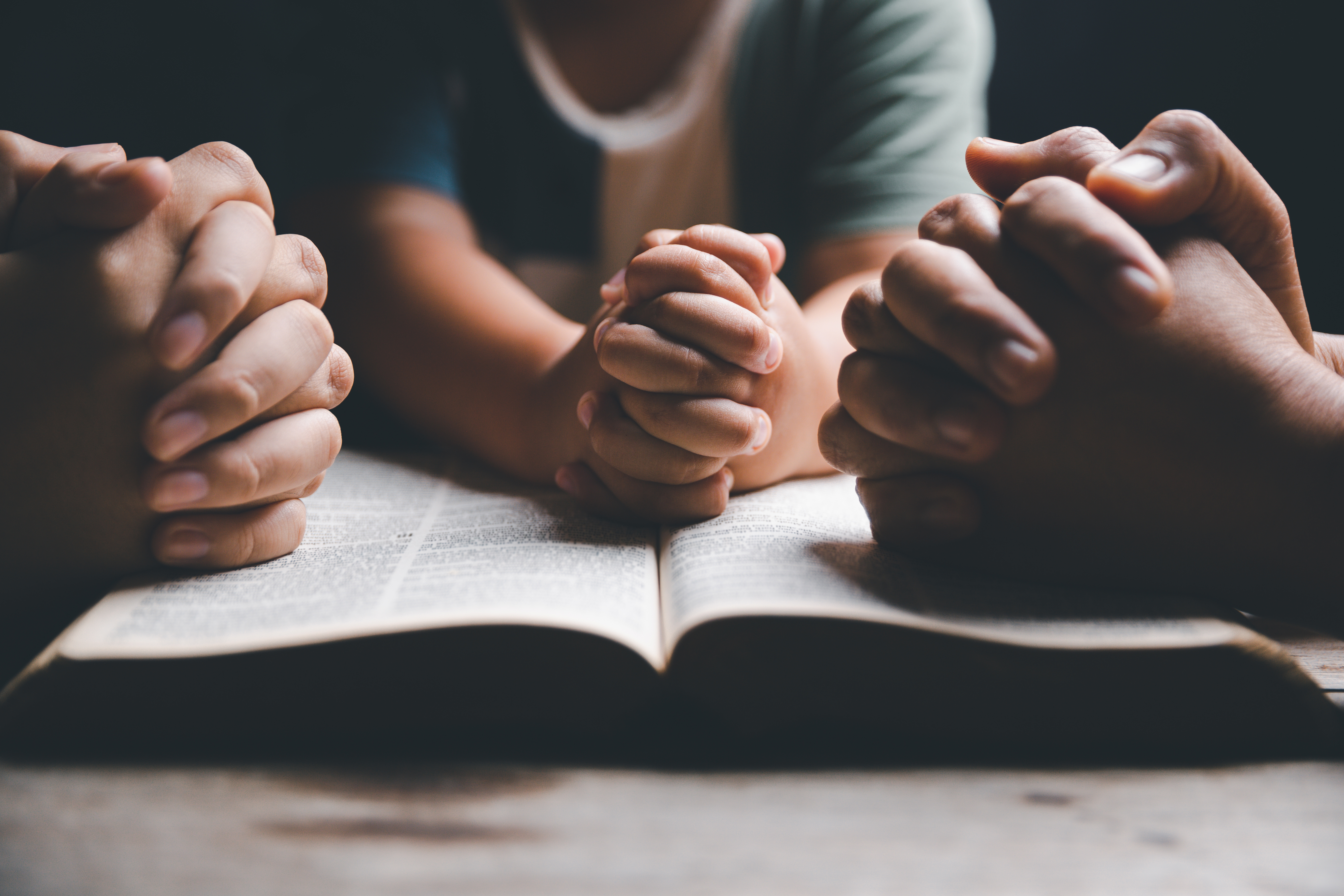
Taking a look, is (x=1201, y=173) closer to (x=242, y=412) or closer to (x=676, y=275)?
(x=676, y=275)

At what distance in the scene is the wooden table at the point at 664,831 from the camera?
0.82 ft

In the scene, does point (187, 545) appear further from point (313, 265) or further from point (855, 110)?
point (855, 110)

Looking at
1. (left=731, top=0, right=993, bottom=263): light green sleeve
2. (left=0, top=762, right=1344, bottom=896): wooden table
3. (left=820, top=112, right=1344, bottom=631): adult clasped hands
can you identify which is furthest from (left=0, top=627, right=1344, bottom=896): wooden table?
(left=731, top=0, right=993, bottom=263): light green sleeve

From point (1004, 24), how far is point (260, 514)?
101cm

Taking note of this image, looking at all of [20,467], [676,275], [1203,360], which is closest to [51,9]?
[20,467]

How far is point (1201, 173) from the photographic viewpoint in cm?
37

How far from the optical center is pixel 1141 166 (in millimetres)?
370

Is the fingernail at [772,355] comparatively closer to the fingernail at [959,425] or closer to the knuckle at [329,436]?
the fingernail at [959,425]

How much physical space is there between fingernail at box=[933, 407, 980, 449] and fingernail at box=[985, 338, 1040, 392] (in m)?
0.02

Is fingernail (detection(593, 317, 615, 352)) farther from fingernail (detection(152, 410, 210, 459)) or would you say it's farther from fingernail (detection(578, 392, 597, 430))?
fingernail (detection(152, 410, 210, 459))

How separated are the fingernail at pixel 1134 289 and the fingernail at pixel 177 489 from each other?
1.36ft

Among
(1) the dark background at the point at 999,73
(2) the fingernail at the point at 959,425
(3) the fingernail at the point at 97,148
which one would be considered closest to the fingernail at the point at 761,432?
(2) the fingernail at the point at 959,425

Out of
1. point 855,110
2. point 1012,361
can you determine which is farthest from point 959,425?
point 855,110

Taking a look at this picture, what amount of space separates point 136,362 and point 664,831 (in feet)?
1.05
